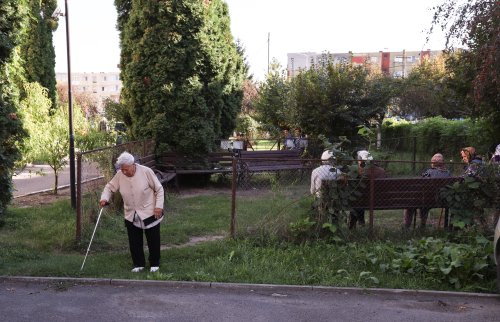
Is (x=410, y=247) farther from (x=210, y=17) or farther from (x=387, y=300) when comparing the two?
(x=210, y=17)

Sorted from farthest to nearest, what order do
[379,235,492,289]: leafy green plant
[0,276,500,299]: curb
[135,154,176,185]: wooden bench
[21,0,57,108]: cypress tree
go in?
[21,0,57,108]: cypress tree, [135,154,176,185]: wooden bench, [379,235,492,289]: leafy green plant, [0,276,500,299]: curb

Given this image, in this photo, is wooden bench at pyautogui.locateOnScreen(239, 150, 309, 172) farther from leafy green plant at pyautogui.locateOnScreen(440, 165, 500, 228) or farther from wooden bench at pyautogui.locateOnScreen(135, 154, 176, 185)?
leafy green plant at pyautogui.locateOnScreen(440, 165, 500, 228)

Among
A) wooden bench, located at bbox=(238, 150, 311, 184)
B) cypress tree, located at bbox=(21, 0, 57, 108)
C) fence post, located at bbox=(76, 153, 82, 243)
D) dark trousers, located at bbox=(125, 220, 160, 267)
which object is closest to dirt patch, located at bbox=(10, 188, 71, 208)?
fence post, located at bbox=(76, 153, 82, 243)

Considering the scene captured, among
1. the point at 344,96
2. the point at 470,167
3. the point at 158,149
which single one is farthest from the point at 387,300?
the point at 344,96

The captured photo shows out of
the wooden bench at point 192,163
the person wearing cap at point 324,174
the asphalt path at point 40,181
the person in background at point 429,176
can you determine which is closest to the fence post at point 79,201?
the asphalt path at point 40,181

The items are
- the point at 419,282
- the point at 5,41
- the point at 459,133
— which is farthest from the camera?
the point at 459,133

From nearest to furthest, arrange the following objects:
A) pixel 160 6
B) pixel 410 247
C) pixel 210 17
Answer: pixel 410 247 < pixel 160 6 < pixel 210 17

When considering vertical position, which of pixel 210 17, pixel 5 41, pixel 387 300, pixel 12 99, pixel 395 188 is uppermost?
pixel 210 17

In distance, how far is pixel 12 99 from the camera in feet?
30.2

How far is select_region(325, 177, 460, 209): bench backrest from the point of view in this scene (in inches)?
319

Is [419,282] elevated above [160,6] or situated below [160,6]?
below

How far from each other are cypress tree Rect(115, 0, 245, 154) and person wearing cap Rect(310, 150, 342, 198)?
7.21 metres

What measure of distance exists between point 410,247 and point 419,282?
971 mm

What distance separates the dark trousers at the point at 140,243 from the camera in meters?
6.67
